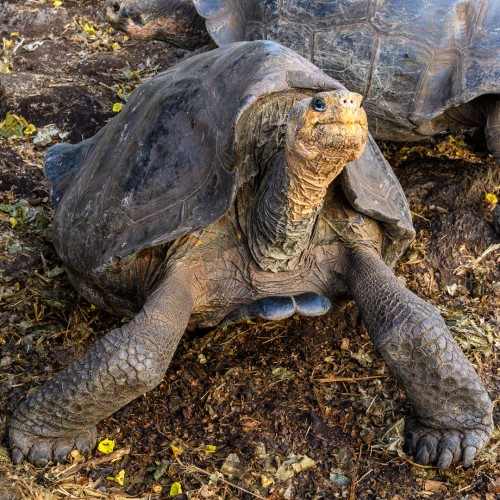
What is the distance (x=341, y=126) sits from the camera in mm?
3184

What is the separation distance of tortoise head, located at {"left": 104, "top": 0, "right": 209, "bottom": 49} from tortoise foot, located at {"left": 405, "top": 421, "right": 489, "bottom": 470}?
381cm

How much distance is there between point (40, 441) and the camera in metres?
3.97

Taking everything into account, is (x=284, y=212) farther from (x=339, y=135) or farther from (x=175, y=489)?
(x=175, y=489)

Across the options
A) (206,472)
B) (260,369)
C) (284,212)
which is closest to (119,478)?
(206,472)

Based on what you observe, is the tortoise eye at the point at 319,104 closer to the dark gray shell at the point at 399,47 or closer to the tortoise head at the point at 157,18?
the dark gray shell at the point at 399,47

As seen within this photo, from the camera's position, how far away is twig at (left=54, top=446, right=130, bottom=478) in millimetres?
3891

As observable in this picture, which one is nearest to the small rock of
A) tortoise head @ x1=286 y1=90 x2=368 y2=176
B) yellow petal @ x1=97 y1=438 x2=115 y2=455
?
yellow petal @ x1=97 y1=438 x2=115 y2=455

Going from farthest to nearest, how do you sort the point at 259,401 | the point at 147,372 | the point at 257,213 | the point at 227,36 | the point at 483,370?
the point at 227,36, the point at 483,370, the point at 259,401, the point at 257,213, the point at 147,372

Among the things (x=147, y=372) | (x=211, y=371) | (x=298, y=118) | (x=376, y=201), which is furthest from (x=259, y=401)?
(x=298, y=118)

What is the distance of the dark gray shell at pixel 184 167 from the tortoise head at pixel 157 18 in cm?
203

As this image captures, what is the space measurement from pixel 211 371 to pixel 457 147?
2.96 m

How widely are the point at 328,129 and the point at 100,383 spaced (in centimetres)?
146

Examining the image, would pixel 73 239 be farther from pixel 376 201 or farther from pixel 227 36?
Answer: pixel 227 36

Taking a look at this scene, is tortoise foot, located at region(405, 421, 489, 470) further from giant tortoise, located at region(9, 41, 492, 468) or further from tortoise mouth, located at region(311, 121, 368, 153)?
tortoise mouth, located at region(311, 121, 368, 153)
